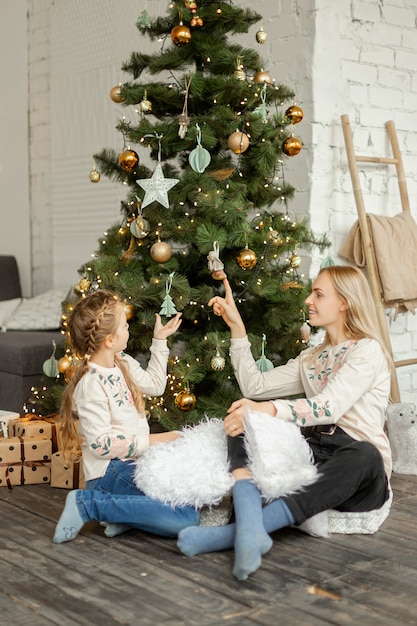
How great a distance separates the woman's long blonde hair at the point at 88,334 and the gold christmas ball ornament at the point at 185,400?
0.26 metres

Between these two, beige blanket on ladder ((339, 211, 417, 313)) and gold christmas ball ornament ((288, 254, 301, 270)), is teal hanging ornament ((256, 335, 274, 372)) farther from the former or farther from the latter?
beige blanket on ladder ((339, 211, 417, 313))

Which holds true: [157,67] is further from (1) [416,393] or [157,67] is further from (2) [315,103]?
(1) [416,393]

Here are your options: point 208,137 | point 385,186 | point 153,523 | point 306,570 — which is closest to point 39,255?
point 385,186

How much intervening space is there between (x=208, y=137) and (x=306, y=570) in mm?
1449

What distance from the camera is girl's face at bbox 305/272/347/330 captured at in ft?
8.38

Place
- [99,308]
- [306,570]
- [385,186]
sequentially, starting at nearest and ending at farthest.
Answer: [306,570]
[99,308]
[385,186]

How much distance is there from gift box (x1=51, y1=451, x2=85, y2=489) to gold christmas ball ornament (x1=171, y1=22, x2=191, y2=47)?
1.46 metres

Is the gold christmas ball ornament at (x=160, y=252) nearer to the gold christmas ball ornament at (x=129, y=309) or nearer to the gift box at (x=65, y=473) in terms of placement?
the gold christmas ball ornament at (x=129, y=309)

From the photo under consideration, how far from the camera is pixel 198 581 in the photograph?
2.01m

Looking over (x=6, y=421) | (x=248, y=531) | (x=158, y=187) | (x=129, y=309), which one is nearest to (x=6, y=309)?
(x=6, y=421)

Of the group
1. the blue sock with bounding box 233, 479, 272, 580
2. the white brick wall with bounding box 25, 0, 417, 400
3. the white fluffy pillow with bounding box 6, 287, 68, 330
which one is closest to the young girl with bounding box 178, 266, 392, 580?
the blue sock with bounding box 233, 479, 272, 580

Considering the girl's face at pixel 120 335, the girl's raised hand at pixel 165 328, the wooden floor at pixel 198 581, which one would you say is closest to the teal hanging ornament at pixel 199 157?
the girl's raised hand at pixel 165 328

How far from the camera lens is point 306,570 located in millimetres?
2096

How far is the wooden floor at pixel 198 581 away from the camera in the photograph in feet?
5.96
